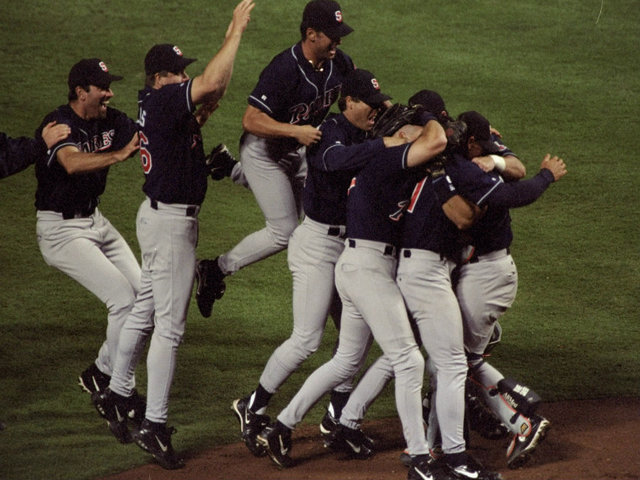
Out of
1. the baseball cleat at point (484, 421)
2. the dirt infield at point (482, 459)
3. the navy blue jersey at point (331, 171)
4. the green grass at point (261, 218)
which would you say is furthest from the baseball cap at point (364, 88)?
the green grass at point (261, 218)

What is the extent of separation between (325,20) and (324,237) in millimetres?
1251

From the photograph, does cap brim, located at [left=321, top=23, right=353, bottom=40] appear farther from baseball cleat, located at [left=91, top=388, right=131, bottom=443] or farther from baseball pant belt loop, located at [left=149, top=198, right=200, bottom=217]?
baseball cleat, located at [left=91, top=388, right=131, bottom=443]

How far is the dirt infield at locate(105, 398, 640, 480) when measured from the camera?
5645 mm

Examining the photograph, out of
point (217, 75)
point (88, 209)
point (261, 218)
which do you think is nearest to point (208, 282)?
point (88, 209)

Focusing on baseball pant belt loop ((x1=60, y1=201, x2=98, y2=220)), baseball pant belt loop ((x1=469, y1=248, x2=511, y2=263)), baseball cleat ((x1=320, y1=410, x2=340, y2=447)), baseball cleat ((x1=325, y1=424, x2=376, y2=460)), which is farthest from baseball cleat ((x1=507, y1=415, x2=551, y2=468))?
baseball pant belt loop ((x1=60, y1=201, x2=98, y2=220))

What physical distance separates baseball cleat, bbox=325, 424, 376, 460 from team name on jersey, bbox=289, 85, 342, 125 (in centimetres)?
180

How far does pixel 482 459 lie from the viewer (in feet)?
19.3

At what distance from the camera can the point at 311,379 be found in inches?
230

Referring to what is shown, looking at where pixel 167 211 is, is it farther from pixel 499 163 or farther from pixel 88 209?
pixel 499 163

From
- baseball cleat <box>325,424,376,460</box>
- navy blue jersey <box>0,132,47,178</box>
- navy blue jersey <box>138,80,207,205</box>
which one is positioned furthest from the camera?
navy blue jersey <box>0,132,47,178</box>

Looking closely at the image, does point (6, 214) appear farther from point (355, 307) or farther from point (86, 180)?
point (355, 307)

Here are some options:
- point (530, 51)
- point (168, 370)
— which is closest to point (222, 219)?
point (168, 370)

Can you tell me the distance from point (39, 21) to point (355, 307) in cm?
909

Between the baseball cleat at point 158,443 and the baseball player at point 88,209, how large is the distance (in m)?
0.75
